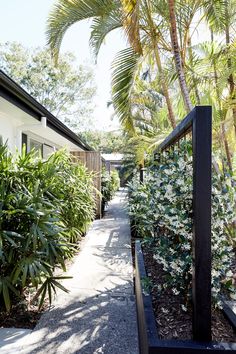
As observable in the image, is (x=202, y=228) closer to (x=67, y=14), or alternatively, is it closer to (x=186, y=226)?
(x=186, y=226)

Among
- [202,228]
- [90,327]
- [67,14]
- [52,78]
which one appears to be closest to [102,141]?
[52,78]

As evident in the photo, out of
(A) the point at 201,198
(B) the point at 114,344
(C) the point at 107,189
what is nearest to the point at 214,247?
(A) the point at 201,198

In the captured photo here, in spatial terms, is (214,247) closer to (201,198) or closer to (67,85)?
(201,198)

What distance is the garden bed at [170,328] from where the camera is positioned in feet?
6.38

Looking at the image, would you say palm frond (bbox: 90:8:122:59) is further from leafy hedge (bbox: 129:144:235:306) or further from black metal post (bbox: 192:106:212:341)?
black metal post (bbox: 192:106:212:341)

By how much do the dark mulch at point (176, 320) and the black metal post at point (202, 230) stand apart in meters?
0.25

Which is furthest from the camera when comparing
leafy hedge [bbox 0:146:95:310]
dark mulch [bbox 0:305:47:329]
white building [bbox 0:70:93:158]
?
white building [bbox 0:70:93:158]

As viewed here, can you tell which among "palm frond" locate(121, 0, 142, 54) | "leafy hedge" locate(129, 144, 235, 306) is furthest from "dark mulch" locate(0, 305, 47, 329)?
"palm frond" locate(121, 0, 142, 54)

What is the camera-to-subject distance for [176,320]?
2.43 m

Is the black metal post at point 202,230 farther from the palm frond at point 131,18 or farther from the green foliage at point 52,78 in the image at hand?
the green foliage at point 52,78

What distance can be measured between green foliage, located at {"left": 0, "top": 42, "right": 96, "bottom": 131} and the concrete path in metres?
22.7

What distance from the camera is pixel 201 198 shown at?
6.64ft

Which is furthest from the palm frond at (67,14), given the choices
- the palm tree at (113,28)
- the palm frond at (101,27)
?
the palm frond at (101,27)

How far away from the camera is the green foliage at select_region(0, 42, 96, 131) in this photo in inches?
1007
